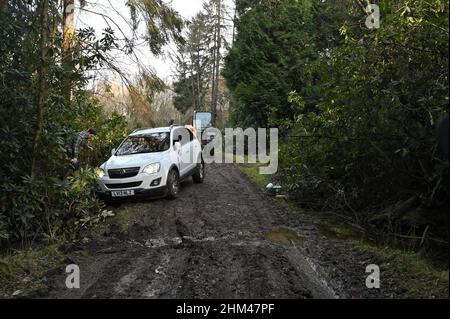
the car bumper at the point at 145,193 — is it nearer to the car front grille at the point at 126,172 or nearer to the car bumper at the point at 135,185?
the car bumper at the point at 135,185

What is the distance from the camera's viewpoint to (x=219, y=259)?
579 cm

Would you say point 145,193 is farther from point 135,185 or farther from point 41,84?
point 41,84

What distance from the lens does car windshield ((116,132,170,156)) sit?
10594 millimetres

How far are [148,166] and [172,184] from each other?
82 centimetres

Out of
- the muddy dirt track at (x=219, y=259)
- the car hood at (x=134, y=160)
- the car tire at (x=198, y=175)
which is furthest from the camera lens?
the car tire at (x=198, y=175)

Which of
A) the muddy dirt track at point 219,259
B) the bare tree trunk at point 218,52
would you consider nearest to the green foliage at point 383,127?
the muddy dirt track at point 219,259

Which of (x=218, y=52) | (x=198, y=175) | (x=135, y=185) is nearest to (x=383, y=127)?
(x=135, y=185)

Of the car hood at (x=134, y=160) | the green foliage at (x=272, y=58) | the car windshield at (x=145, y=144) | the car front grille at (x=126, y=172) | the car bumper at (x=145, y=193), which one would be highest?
the green foliage at (x=272, y=58)

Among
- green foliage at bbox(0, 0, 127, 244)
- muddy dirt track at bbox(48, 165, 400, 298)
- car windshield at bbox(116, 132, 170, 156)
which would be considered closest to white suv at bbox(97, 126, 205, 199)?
car windshield at bbox(116, 132, 170, 156)

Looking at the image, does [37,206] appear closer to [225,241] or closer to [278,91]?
[225,241]

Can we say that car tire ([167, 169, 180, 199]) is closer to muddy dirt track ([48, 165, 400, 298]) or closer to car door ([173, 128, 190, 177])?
car door ([173, 128, 190, 177])

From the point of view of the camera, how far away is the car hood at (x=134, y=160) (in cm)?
962

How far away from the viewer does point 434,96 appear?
5.69 m
